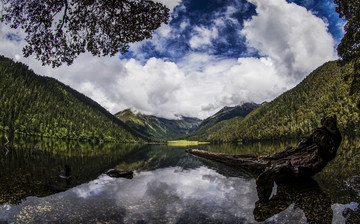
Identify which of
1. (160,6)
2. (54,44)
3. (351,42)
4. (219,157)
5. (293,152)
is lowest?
(219,157)

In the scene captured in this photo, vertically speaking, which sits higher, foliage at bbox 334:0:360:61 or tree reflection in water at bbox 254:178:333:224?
foliage at bbox 334:0:360:61

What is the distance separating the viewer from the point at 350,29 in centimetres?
2122

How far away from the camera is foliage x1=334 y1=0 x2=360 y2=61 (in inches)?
766

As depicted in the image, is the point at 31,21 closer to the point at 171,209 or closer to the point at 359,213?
the point at 171,209

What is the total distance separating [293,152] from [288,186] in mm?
5610

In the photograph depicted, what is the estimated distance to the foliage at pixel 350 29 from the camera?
19456 mm

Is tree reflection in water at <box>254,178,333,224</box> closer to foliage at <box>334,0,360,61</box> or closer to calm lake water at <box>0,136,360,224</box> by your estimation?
calm lake water at <box>0,136,360,224</box>

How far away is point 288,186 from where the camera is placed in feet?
56.0

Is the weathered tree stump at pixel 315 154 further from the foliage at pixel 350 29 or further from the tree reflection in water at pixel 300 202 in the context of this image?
the foliage at pixel 350 29

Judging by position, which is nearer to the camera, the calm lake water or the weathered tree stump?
the calm lake water

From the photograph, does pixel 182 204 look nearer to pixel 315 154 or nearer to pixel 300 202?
pixel 300 202

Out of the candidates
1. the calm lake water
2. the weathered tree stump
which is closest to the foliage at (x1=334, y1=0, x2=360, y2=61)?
the weathered tree stump

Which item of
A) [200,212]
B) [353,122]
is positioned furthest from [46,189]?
[353,122]

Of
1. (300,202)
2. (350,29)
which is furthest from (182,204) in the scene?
(350,29)
